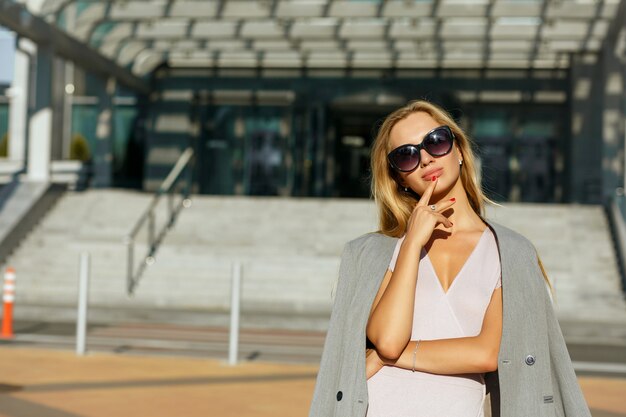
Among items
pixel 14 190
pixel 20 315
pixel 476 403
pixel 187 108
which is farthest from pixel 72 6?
pixel 476 403

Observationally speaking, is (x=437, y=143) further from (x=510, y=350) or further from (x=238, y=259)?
(x=238, y=259)

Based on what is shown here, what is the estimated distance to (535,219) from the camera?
70.0 feet

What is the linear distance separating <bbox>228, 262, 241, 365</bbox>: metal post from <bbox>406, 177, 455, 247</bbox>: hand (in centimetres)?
739

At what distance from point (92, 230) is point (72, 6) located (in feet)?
19.3

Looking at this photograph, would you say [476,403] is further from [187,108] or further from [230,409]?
[187,108]

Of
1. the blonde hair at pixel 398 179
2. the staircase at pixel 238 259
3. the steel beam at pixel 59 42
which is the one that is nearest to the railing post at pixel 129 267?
the staircase at pixel 238 259

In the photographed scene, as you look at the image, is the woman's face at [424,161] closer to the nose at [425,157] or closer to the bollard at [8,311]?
the nose at [425,157]

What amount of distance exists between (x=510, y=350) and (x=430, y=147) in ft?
1.68

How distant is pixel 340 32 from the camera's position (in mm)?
25625

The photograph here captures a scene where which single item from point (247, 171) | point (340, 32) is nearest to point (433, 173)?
point (340, 32)

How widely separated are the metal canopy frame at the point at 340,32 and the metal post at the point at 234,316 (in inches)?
537

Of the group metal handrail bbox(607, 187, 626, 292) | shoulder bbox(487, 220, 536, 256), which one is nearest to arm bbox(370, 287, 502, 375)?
shoulder bbox(487, 220, 536, 256)

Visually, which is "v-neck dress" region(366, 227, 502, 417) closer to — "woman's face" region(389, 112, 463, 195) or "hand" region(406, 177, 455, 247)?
"hand" region(406, 177, 455, 247)

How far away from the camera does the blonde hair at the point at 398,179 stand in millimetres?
2395
